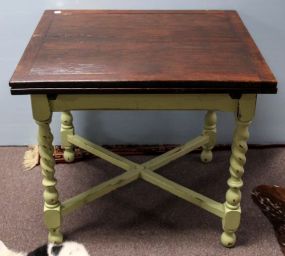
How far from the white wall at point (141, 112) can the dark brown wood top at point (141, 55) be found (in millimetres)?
87

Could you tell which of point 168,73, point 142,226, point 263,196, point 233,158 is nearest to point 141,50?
point 168,73

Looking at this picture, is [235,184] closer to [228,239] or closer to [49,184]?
[228,239]

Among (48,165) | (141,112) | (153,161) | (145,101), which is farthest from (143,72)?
(141,112)

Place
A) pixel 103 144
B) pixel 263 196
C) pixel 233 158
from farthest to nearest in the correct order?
pixel 103 144 → pixel 263 196 → pixel 233 158

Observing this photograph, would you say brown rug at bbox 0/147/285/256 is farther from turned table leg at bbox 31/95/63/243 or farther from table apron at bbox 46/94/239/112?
table apron at bbox 46/94/239/112

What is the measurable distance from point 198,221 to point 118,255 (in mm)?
231

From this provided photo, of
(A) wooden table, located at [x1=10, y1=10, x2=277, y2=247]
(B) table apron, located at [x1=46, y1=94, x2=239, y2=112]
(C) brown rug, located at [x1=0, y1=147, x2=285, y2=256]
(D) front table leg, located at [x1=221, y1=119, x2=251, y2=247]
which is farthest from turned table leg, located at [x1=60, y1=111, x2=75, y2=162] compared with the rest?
(D) front table leg, located at [x1=221, y1=119, x2=251, y2=247]

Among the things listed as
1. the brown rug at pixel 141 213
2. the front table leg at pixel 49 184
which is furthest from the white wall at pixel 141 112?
the front table leg at pixel 49 184

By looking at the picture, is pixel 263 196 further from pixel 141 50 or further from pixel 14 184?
pixel 14 184

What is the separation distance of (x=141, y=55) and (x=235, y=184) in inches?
13.8

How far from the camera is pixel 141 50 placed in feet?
3.25

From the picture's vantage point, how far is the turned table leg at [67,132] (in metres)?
1.32

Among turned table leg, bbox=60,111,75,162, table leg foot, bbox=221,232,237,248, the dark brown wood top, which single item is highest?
the dark brown wood top

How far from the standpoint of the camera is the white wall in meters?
1.26
